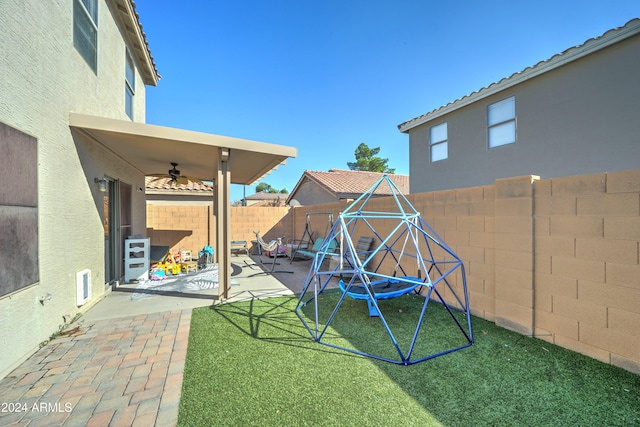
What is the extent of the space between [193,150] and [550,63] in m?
7.76

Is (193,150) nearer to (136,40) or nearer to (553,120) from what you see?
(136,40)

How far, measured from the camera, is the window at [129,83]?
6504 mm

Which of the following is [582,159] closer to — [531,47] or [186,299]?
[531,47]

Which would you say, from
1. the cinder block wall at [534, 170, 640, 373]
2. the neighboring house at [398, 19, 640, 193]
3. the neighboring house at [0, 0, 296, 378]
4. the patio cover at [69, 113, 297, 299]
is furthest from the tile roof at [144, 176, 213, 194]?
the cinder block wall at [534, 170, 640, 373]

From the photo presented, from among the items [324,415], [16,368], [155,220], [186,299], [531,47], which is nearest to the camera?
[324,415]

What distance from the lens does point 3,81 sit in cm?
249

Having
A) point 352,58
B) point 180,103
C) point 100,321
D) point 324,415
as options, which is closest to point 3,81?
point 100,321

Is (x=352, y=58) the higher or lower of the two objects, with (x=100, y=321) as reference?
higher

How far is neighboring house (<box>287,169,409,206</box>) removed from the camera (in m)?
14.0

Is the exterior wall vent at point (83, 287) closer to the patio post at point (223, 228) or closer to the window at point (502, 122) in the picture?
the patio post at point (223, 228)

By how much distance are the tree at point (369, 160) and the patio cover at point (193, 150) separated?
24047mm

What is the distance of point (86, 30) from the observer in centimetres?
434

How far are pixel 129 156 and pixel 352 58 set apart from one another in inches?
318

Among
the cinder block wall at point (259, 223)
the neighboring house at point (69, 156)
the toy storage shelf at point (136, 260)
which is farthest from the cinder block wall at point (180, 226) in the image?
the toy storage shelf at point (136, 260)
